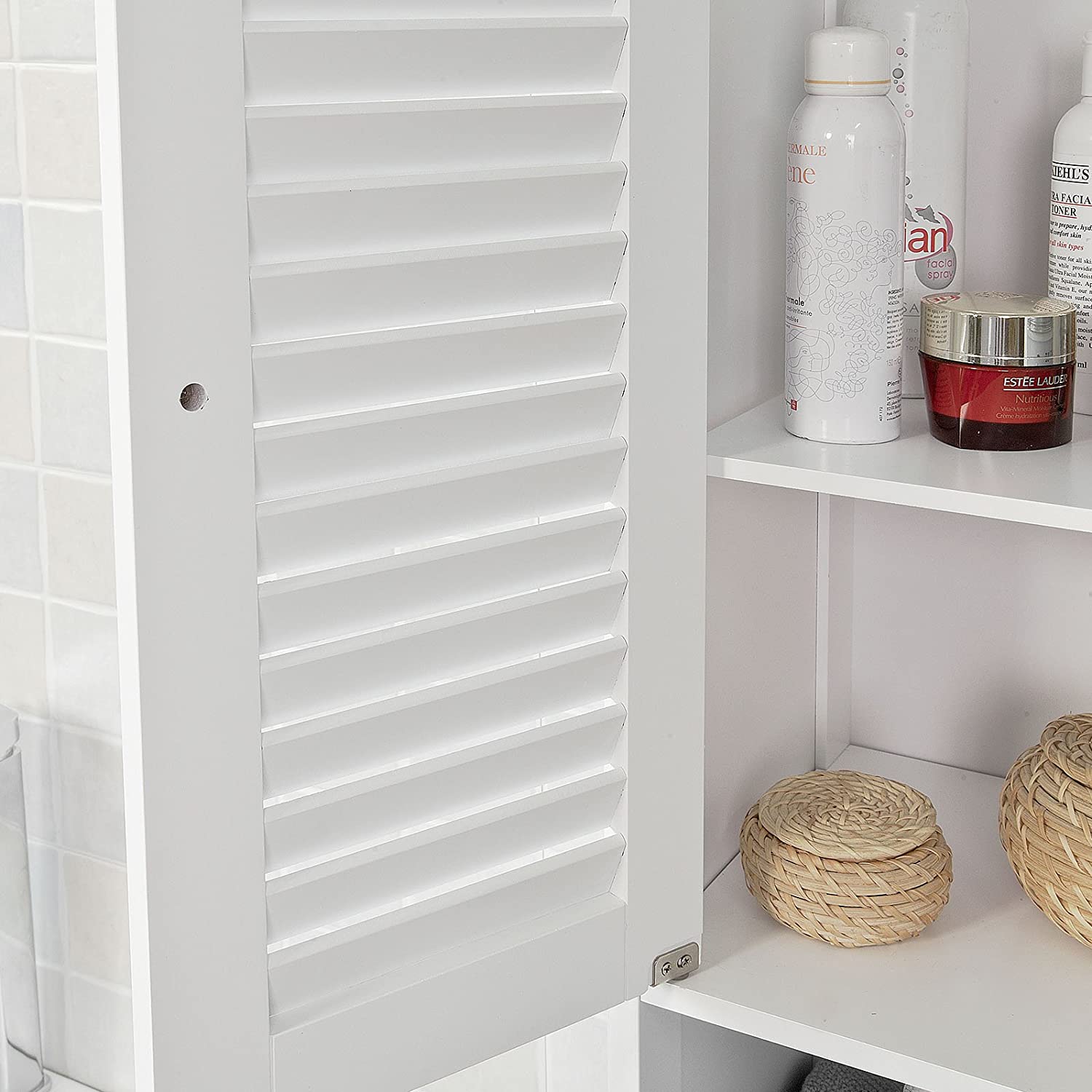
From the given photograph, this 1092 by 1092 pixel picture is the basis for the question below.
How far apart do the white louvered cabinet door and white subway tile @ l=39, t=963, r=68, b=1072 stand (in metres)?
0.49

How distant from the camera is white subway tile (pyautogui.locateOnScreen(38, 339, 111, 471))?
3.09 feet

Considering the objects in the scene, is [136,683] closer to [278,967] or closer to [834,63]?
[278,967]

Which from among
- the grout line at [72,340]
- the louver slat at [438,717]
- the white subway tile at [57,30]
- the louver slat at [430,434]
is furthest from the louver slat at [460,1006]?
the white subway tile at [57,30]

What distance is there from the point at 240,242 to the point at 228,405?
61mm

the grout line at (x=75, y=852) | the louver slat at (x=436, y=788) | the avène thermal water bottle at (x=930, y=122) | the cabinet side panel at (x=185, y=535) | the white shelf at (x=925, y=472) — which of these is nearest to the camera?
the cabinet side panel at (x=185, y=535)

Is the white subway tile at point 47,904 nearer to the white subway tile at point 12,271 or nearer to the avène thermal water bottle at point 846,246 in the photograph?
the white subway tile at point 12,271

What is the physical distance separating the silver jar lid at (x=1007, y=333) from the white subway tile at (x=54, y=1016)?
2.64ft

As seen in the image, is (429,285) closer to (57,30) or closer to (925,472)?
(925,472)

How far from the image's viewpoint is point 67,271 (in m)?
0.94

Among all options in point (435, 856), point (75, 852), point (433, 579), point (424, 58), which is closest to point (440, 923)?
point (435, 856)

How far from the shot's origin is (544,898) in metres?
0.71

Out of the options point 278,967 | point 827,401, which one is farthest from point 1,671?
point 827,401

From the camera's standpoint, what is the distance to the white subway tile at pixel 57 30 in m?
0.88

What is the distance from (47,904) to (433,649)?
599 millimetres
